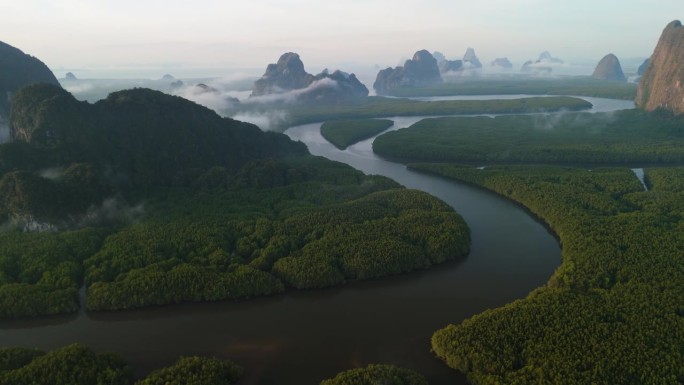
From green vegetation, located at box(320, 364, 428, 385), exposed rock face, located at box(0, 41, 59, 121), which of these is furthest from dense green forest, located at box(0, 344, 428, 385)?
exposed rock face, located at box(0, 41, 59, 121)

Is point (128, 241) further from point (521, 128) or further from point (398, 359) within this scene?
point (521, 128)

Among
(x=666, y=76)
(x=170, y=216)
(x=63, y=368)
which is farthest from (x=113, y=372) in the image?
(x=666, y=76)

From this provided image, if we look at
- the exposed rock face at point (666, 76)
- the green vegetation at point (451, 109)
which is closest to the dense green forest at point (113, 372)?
the green vegetation at point (451, 109)

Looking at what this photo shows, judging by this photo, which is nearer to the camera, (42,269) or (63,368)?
(63,368)

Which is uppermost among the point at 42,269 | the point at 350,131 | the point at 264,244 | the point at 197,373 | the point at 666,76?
the point at 666,76

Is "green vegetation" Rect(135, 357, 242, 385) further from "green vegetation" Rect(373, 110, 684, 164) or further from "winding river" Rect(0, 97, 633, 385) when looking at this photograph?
"green vegetation" Rect(373, 110, 684, 164)

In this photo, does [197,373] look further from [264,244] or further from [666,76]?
[666,76]

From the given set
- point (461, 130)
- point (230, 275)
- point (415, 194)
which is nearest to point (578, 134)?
point (461, 130)

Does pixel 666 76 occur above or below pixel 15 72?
above

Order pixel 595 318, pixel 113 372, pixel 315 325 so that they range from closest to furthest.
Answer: pixel 113 372
pixel 595 318
pixel 315 325
